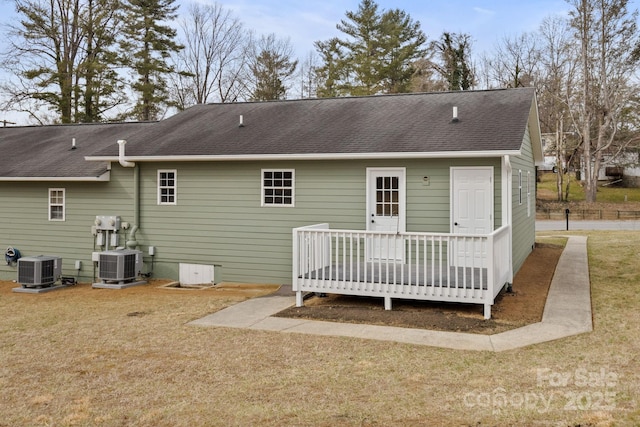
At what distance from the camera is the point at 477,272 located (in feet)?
25.8

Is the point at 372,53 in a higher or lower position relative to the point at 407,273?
higher

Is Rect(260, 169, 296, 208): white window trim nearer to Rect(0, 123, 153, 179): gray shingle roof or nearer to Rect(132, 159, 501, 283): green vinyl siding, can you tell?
Rect(132, 159, 501, 283): green vinyl siding

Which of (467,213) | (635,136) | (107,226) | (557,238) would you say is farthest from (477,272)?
(635,136)

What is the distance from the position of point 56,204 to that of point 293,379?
9.88 m

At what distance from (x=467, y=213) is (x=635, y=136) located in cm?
3219

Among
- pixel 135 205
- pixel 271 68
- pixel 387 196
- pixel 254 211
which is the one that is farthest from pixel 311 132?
pixel 271 68

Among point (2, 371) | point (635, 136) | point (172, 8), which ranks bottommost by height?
point (2, 371)

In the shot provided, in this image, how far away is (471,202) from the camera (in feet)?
30.7

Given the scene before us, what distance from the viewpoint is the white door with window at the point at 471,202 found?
363 inches

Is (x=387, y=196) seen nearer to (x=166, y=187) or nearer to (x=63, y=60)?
(x=166, y=187)

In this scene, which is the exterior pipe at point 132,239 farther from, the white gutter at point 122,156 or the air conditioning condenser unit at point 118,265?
the white gutter at point 122,156

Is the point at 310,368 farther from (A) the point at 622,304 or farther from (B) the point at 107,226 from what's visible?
(B) the point at 107,226

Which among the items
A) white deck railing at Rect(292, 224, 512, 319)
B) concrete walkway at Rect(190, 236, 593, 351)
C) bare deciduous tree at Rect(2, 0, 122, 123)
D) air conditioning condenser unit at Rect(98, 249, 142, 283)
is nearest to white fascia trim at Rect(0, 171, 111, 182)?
air conditioning condenser unit at Rect(98, 249, 142, 283)

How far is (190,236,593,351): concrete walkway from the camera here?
20.3ft
